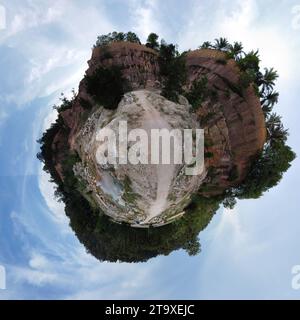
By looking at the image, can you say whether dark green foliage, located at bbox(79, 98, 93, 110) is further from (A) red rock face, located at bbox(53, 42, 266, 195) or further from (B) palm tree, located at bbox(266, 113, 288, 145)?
(B) palm tree, located at bbox(266, 113, 288, 145)

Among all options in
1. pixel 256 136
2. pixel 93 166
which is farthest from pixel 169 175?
pixel 256 136

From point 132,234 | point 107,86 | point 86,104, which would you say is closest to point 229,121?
point 107,86

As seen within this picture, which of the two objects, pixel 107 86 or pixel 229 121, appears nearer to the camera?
pixel 107 86

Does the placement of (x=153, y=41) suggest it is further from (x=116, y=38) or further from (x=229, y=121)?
(x=229, y=121)

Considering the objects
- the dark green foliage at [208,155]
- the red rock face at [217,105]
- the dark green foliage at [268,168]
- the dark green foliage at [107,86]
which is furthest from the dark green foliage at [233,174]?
the dark green foliage at [107,86]

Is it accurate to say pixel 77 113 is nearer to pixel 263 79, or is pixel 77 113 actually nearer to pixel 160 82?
pixel 160 82
